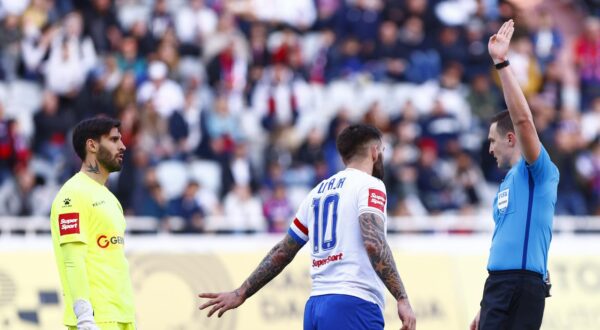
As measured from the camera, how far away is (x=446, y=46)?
21766 millimetres

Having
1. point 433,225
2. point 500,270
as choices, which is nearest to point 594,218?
point 433,225

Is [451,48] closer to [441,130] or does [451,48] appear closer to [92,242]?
[441,130]

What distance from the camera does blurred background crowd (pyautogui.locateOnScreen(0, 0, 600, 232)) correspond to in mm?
17641

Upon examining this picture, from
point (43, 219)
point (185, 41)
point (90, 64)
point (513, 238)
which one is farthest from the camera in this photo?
point (185, 41)

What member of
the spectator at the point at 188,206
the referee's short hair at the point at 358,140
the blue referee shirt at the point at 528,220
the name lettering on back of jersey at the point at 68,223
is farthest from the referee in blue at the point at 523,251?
the spectator at the point at 188,206

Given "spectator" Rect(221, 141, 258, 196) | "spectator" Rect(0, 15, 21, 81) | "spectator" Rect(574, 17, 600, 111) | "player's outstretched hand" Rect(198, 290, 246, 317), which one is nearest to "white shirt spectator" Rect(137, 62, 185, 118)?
"spectator" Rect(221, 141, 258, 196)

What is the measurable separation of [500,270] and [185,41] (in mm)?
12042

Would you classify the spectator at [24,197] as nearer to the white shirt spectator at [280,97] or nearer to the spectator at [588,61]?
the white shirt spectator at [280,97]

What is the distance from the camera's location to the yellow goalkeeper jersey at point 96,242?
8.95m

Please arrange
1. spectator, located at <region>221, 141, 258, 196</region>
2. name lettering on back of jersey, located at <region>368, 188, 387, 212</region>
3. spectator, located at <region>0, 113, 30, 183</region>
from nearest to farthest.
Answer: name lettering on back of jersey, located at <region>368, 188, 387, 212</region> → spectator, located at <region>0, 113, 30, 183</region> → spectator, located at <region>221, 141, 258, 196</region>

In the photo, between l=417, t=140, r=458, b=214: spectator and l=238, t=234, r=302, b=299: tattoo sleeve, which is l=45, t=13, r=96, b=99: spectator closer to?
l=417, t=140, r=458, b=214: spectator

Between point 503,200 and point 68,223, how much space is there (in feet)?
10.6

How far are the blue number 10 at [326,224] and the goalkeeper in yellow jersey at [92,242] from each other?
4.89 ft

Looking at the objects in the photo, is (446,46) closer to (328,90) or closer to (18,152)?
(328,90)
